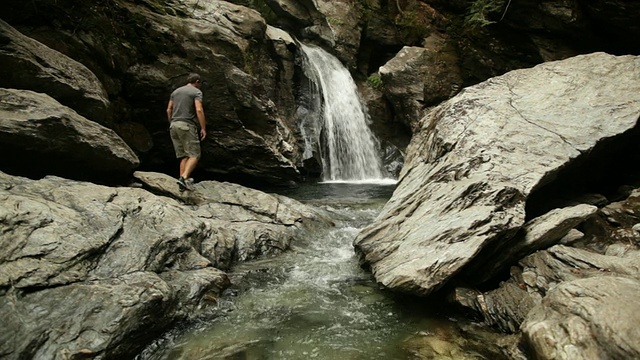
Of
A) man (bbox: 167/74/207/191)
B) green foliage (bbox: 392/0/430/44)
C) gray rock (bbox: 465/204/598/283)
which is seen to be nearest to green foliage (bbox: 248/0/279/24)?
green foliage (bbox: 392/0/430/44)

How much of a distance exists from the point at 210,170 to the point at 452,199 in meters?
8.71

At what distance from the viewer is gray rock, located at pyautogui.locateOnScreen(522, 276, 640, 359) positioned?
2.73 m

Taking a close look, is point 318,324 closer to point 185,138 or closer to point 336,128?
point 185,138

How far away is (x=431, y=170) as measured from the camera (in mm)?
6848

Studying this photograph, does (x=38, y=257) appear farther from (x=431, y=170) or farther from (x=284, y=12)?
(x=284, y=12)

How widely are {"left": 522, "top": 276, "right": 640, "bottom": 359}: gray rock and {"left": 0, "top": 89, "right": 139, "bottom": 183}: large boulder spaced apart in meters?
7.28

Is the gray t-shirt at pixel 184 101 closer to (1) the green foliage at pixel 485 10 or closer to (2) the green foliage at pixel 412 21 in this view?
(1) the green foliage at pixel 485 10

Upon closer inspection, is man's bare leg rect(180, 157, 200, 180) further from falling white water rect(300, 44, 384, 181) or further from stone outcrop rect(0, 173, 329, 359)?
falling white water rect(300, 44, 384, 181)

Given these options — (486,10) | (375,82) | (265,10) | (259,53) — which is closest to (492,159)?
(259,53)

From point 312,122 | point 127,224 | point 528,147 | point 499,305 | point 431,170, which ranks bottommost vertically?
A: point 499,305

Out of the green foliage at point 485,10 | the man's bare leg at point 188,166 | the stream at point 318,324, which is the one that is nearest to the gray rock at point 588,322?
the stream at point 318,324

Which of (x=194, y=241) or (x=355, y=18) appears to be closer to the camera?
(x=194, y=241)

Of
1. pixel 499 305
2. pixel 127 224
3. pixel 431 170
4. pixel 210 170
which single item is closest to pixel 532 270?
pixel 499 305

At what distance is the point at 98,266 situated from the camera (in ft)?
13.4
